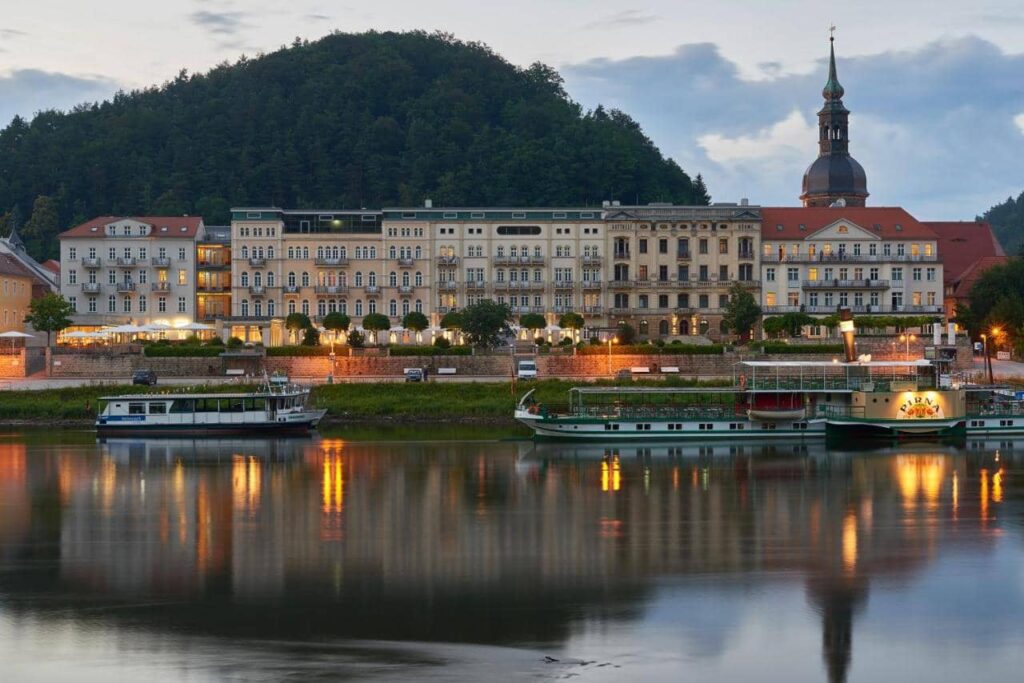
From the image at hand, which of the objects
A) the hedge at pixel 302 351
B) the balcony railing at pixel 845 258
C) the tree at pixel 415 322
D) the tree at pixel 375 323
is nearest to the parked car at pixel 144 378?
the hedge at pixel 302 351

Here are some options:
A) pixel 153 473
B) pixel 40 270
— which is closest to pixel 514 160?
pixel 40 270

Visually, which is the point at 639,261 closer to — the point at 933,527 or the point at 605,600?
the point at 933,527

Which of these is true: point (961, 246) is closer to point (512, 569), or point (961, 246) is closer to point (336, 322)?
point (336, 322)

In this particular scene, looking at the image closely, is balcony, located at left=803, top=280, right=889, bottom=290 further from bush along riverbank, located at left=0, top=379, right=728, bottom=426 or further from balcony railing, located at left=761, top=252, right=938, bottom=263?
bush along riverbank, located at left=0, top=379, right=728, bottom=426

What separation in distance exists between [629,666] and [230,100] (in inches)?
4621

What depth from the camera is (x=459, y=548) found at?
33.7 m

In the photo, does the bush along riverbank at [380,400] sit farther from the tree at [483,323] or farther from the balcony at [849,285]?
the balcony at [849,285]

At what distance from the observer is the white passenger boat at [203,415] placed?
60.8 metres

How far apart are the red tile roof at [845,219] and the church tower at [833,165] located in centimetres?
1352

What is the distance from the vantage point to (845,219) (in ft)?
319

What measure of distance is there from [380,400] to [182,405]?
9.48 meters

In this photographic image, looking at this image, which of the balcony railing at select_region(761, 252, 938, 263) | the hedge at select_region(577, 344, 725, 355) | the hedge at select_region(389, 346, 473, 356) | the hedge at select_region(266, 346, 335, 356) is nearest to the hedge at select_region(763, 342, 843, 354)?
the hedge at select_region(577, 344, 725, 355)

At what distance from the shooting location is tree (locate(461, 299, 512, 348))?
80.7 meters

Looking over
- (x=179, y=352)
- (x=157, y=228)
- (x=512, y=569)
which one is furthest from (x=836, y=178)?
(x=512, y=569)
